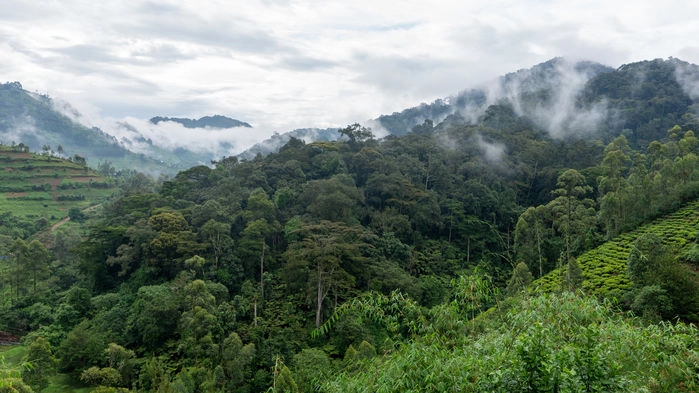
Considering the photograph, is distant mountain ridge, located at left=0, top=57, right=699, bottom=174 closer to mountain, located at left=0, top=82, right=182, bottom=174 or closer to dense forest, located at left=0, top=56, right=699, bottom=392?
dense forest, located at left=0, top=56, right=699, bottom=392

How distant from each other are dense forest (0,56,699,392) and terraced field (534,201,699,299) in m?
0.26

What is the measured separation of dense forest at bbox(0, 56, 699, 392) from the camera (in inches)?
139

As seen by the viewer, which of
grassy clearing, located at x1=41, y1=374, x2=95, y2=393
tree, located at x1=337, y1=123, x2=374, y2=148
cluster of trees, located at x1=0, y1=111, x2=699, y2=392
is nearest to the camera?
cluster of trees, located at x1=0, y1=111, x2=699, y2=392

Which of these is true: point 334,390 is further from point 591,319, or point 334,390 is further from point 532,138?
point 532,138

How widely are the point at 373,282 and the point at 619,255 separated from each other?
11.5 m

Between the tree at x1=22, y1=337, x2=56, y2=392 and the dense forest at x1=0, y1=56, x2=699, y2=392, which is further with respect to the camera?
the tree at x1=22, y1=337, x2=56, y2=392

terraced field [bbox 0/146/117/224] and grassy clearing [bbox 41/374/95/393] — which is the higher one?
terraced field [bbox 0/146/117/224]

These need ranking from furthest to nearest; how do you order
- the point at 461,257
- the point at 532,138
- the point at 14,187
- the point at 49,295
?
1. the point at 14,187
2. the point at 532,138
3. the point at 461,257
4. the point at 49,295

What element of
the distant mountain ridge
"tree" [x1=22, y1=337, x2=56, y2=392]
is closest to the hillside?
the distant mountain ridge

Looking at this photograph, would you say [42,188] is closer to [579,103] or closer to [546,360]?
[546,360]

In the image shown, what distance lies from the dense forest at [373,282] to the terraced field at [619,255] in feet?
0.86

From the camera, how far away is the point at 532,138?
44.0m

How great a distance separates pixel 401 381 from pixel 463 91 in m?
87.2

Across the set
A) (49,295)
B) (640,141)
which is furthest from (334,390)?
(640,141)
